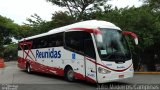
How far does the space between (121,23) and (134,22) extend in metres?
1.09

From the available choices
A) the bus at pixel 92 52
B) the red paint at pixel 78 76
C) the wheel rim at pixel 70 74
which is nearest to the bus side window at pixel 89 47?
the bus at pixel 92 52

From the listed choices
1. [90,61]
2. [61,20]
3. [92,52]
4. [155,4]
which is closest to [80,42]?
[92,52]

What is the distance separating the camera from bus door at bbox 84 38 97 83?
1606 centimetres

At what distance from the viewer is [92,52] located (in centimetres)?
1625

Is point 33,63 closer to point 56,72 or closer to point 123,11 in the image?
point 56,72

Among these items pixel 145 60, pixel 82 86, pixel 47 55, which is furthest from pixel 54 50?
pixel 145 60

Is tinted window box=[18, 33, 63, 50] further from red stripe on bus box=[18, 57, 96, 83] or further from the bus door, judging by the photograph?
the bus door

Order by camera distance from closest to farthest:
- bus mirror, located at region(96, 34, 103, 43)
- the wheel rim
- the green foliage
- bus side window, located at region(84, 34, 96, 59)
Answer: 1. bus mirror, located at region(96, 34, 103, 43)
2. bus side window, located at region(84, 34, 96, 59)
3. the wheel rim
4. the green foliage

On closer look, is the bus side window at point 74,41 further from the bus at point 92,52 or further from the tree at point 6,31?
the tree at point 6,31

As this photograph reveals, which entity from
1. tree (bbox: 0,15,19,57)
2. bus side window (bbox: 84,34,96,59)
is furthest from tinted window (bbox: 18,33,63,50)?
tree (bbox: 0,15,19,57)

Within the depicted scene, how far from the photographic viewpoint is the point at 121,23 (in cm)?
2741

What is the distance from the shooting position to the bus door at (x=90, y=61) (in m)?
16.1

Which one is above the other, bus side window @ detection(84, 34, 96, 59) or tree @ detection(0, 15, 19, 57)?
tree @ detection(0, 15, 19, 57)

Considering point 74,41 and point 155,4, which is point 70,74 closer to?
point 74,41
